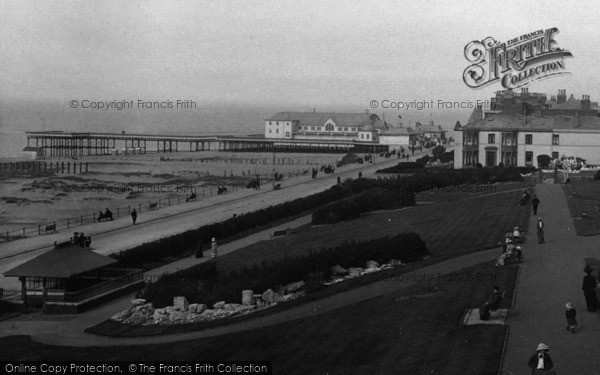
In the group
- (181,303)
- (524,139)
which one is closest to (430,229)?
(181,303)

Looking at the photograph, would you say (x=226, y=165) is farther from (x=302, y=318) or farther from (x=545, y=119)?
(x=302, y=318)

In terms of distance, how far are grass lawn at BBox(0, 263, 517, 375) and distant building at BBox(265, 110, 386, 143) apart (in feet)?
440

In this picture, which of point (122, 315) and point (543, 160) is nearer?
point (122, 315)

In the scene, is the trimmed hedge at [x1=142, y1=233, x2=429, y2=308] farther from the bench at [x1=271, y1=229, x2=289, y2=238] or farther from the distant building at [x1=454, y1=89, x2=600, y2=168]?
the distant building at [x1=454, y1=89, x2=600, y2=168]

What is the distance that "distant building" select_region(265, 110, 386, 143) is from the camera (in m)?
155

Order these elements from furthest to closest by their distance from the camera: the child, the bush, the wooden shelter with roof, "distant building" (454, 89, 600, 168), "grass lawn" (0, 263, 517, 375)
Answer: "distant building" (454, 89, 600, 168)
the bush
the wooden shelter with roof
the child
"grass lawn" (0, 263, 517, 375)

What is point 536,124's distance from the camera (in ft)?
210

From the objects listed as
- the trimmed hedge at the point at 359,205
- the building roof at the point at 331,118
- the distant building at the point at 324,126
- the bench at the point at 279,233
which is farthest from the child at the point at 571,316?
the building roof at the point at 331,118

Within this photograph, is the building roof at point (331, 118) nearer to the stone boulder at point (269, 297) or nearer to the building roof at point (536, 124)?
the building roof at point (536, 124)

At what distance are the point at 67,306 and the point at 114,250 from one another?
33.6 ft

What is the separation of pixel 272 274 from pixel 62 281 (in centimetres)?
587

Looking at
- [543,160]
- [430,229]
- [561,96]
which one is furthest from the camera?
[561,96]

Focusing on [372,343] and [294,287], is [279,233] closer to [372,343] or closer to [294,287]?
[294,287]

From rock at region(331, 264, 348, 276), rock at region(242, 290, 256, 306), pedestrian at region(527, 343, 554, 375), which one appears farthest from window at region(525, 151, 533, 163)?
pedestrian at region(527, 343, 554, 375)
